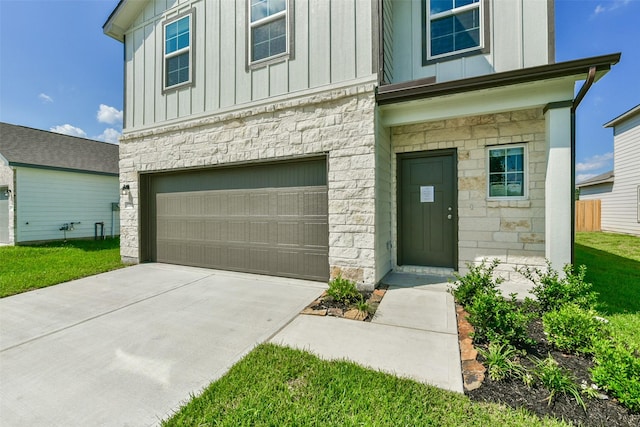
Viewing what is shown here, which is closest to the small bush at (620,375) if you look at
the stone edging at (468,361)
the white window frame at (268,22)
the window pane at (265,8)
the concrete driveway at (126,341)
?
the stone edging at (468,361)

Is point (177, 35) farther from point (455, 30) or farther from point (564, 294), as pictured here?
point (564, 294)

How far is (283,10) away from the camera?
475 centimetres

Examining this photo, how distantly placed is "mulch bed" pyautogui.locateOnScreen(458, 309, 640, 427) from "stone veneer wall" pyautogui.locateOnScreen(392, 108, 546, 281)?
2240mm

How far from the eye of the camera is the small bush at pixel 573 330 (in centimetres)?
232

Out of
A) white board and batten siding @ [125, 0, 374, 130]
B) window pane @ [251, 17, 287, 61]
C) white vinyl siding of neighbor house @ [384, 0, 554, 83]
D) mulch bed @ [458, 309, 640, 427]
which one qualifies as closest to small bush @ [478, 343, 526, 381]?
mulch bed @ [458, 309, 640, 427]

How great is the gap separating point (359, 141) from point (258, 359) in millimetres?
3170

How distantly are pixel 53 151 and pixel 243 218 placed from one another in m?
11.7

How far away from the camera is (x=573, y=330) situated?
2387mm

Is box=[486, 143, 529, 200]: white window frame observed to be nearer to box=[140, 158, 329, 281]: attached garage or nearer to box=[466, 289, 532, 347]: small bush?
box=[466, 289, 532, 347]: small bush

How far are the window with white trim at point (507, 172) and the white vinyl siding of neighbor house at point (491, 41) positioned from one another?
128 centimetres

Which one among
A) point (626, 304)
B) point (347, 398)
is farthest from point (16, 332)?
point (626, 304)

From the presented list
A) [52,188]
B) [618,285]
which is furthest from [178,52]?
[618,285]

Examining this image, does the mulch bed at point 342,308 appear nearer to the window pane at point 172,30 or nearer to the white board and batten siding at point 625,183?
the window pane at point 172,30

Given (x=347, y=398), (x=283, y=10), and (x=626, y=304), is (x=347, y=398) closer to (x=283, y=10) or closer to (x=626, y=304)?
(x=626, y=304)
